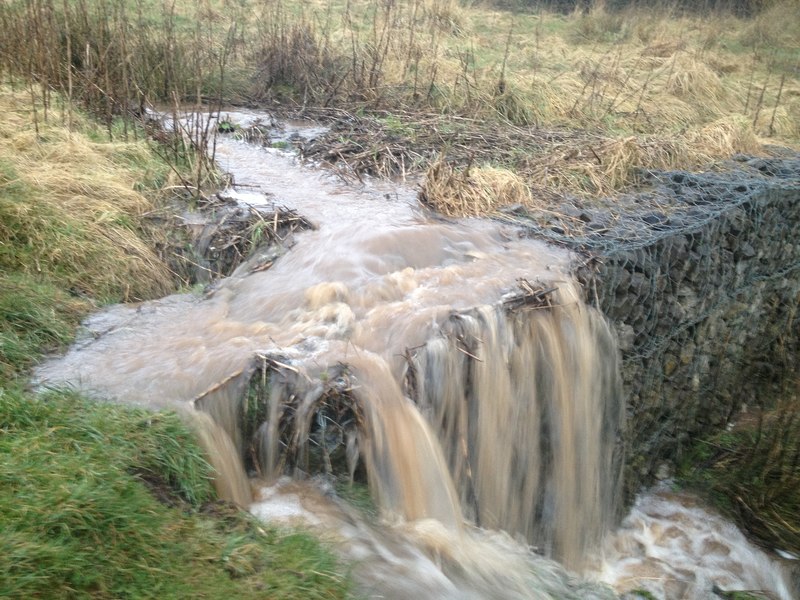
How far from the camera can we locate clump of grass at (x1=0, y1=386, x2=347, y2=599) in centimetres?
274

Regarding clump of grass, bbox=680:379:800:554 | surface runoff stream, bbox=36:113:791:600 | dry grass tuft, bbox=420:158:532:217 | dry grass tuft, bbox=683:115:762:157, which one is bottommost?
clump of grass, bbox=680:379:800:554

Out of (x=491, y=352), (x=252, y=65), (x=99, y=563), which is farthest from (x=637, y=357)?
(x=252, y=65)

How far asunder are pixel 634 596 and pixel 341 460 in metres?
2.37

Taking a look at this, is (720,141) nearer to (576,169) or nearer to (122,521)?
(576,169)

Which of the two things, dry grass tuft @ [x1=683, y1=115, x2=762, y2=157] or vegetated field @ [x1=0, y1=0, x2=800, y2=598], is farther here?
dry grass tuft @ [x1=683, y1=115, x2=762, y2=157]

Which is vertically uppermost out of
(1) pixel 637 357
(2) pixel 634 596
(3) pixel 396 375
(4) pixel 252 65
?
(4) pixel 252 65

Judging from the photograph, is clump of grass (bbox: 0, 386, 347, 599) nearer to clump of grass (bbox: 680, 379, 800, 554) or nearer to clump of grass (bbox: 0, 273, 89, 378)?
clump of grass (bbox: 0, 273, 89, 378)

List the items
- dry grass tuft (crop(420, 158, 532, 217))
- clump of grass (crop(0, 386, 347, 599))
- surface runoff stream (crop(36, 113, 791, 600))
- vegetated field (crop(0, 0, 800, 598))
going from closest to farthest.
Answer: clump of grass (crop(0, 386, 347, 599)) < vegetated field (crop(0, 0, 800, 598)) < surface runoff stream (crop(36, 113, 791, 600)) < dry grass tuft (crop(420, 158, 532, 217))

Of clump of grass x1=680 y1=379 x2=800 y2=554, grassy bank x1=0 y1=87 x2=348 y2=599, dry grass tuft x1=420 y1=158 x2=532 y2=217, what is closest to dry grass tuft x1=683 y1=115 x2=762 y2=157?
dry grass tuft x1=420 y1=158 x2=532 y2=217

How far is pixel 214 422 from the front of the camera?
13.3 feet

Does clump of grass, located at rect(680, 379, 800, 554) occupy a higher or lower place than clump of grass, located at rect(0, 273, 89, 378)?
lower

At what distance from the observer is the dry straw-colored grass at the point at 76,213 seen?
5453 mm

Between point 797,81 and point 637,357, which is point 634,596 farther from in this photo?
point 797,81

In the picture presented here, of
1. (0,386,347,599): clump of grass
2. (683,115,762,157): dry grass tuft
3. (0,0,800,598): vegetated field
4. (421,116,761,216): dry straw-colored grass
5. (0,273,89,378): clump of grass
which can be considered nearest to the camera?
(0,386,347,599): clump of grass
